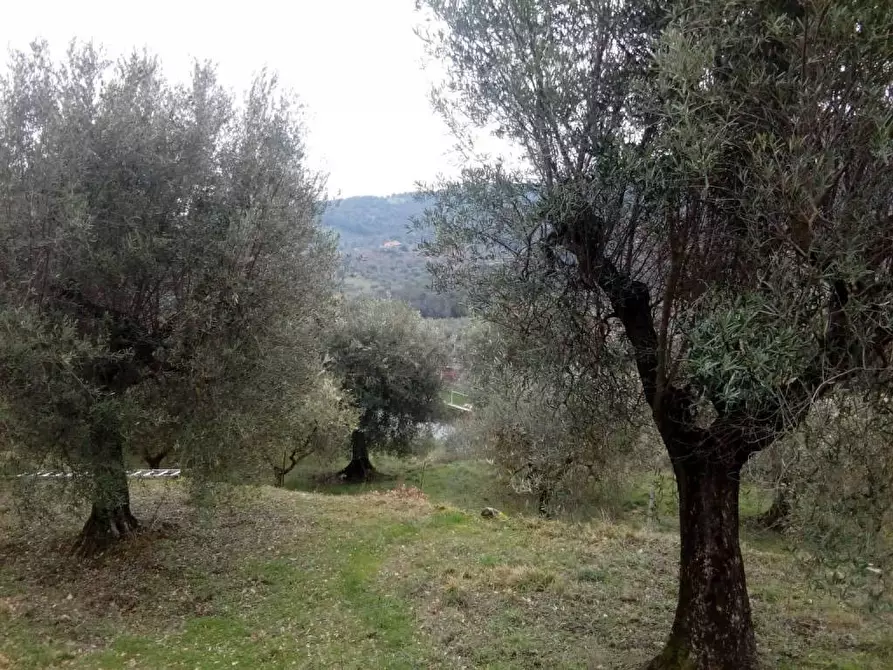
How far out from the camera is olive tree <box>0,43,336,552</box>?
8.57m

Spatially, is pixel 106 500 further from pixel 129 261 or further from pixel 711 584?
pixel 711 584

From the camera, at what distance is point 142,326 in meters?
9.94

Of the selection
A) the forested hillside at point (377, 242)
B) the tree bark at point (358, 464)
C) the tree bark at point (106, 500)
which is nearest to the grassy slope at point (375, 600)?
the tree bark at point (106, 500)

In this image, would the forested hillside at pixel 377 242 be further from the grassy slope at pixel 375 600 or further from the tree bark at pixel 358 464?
the grassy slope at pixel 375 600

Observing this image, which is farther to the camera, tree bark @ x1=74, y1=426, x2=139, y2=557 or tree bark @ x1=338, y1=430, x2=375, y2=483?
tree bark @ x1=338, y1=430, x2=375, y2=483

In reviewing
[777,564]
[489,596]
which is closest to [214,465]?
[489,596]

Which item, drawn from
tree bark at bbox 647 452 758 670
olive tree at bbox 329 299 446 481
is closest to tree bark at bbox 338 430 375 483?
olive tree at bbox 329 299 446 481

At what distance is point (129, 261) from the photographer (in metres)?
8.91

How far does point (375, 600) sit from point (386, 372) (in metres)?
18.7

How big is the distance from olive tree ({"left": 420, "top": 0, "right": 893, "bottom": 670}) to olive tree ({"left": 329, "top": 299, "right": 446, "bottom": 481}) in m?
21.5

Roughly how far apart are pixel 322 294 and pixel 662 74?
7.85 m

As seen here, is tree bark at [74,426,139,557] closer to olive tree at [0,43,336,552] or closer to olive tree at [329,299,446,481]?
olive tree at [0,43,336,552]

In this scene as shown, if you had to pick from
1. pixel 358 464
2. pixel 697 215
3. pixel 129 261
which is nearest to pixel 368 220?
pixel 358 464

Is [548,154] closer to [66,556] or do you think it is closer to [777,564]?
[777,564]
